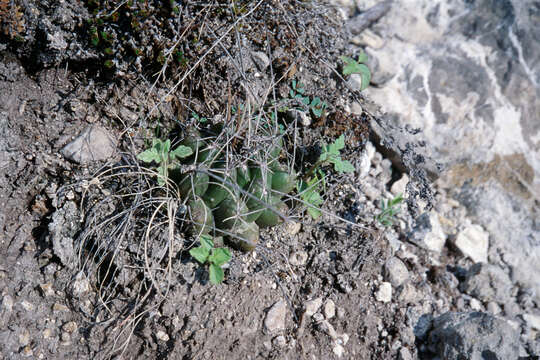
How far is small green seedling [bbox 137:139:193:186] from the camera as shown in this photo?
2.29 meters

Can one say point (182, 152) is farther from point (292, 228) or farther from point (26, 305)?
point (26, 305)

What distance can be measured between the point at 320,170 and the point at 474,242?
1351 millimetres

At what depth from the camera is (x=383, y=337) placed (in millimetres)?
2492

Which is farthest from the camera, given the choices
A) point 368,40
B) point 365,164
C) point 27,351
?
point 368,40

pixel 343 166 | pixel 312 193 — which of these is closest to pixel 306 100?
pixel 343 166

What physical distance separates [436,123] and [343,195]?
125 centimetres

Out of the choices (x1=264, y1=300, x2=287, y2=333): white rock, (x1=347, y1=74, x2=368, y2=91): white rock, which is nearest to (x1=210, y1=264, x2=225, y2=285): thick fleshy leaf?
(x1=264, y1=300, x2=287, y2=333): white rock

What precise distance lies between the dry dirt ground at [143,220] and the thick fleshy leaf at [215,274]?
12 cm

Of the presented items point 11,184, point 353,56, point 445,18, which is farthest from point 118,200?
point 445,18

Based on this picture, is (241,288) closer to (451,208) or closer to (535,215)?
(451,208)

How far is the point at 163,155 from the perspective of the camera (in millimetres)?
2309

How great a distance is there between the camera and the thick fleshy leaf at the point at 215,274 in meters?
2.20

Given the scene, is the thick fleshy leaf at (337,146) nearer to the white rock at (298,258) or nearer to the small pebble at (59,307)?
the white rock at (298,258)

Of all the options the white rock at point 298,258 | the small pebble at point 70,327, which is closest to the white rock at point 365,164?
the white rock at point 298,258
